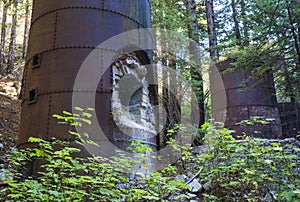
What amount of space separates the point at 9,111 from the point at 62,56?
6719 mm

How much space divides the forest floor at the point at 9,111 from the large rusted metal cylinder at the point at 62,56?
242 centimetres

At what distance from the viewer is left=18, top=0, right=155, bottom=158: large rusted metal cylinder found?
537 centimetres

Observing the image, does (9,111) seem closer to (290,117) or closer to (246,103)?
(246,103)

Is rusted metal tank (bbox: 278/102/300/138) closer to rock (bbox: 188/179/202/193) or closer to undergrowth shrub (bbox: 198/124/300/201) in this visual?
rock (bbox: 188/179/202/193)

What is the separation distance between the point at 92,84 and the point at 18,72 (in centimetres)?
1456

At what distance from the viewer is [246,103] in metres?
10.6

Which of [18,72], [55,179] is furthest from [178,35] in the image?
[18,72]

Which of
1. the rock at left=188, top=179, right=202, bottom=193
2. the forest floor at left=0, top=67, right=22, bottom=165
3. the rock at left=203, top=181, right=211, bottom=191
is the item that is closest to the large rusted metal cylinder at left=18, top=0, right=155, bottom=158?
the rock at left=188, top=179, right=202, bottom=193

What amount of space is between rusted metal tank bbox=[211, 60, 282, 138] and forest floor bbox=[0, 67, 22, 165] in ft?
24.4

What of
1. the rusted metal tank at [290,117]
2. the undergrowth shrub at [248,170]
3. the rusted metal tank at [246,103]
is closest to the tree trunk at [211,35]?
the rusted metal tank at [246,103]

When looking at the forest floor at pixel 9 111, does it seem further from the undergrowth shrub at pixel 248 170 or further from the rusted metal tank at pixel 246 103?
the rusted metal tank at pixel 246 103

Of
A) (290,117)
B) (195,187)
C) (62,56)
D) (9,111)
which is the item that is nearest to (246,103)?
(290,117)

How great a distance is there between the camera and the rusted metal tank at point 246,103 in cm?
1024

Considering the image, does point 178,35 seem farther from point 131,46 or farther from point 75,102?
point 75,102
